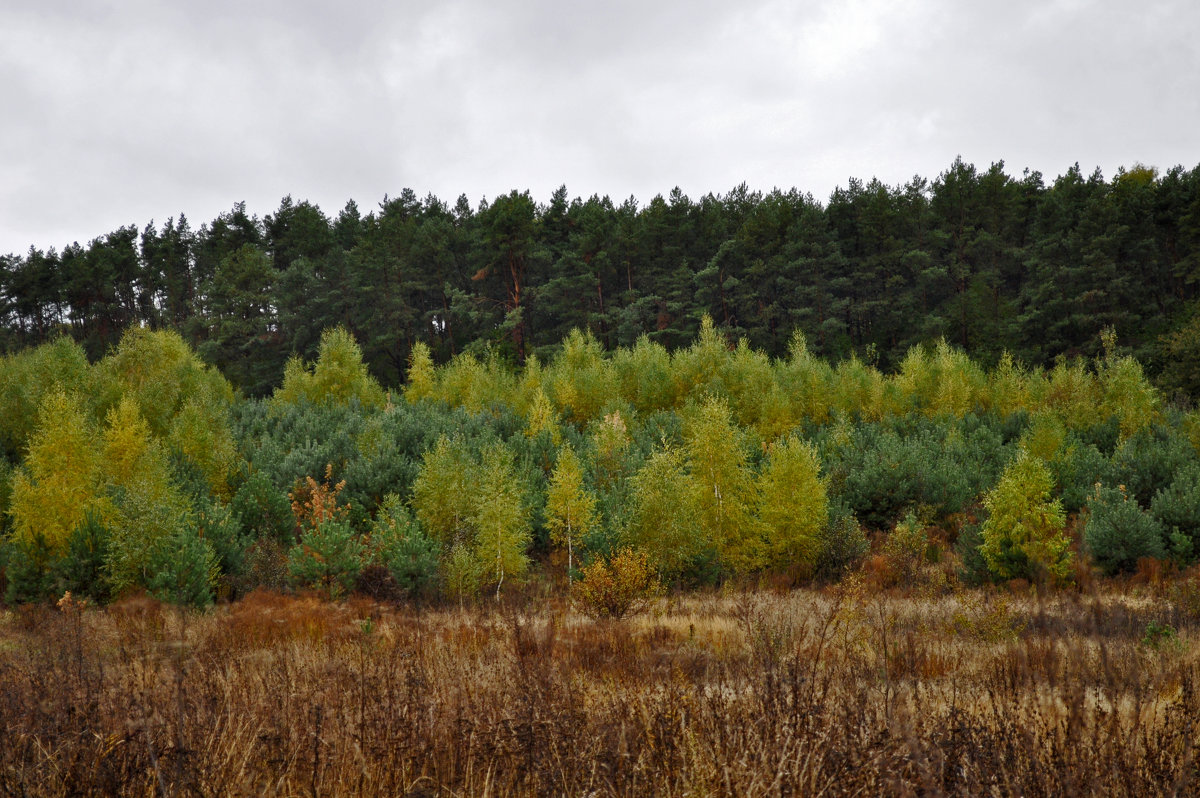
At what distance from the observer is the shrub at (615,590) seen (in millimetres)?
13109

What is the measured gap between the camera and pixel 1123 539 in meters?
16.2

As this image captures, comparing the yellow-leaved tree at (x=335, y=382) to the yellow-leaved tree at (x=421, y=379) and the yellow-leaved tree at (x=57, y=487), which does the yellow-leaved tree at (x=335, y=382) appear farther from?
the yellow-leaved tree at (x=57, y=487)

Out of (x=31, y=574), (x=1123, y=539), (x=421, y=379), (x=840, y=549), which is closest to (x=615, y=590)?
(x=840, y=549)

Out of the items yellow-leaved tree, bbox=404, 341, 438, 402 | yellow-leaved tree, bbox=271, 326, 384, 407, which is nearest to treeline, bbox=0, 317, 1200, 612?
yellow-leaved tree, bbox=271, 326, 384, 407

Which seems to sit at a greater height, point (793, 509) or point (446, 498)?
point (446, 498)

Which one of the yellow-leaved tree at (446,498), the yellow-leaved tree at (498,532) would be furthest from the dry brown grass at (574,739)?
the yellow-leaved tree at (446,498)

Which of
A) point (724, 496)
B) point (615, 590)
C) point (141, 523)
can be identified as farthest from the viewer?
point (724, 496)

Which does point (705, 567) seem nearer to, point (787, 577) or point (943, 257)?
point (787, 577)

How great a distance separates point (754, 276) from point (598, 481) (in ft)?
103

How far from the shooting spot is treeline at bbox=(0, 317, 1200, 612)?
1479cm

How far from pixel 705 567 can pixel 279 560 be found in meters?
11.0

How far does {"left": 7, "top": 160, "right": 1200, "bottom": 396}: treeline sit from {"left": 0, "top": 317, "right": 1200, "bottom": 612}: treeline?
28.3 feet

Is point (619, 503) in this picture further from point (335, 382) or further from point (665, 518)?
point (335, 382)

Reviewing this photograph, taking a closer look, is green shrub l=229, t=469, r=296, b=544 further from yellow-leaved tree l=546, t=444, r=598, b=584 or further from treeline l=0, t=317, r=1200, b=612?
yellow-leaved tree l=546, t=444, r=598, b=584
